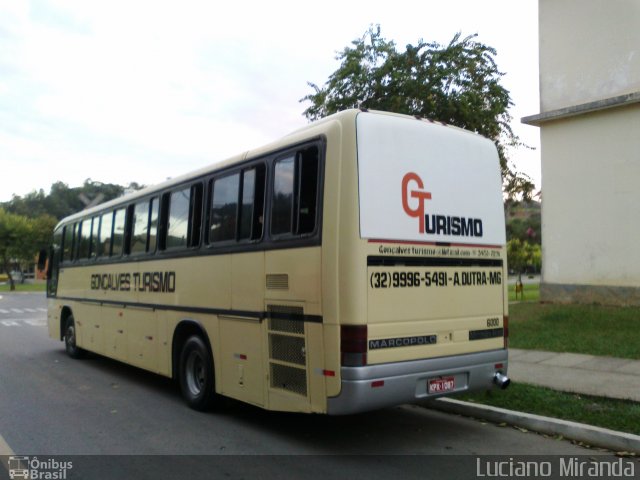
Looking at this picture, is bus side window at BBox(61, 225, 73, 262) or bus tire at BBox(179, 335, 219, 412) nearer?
bus tire at BBox(179, 335, 219, 412)

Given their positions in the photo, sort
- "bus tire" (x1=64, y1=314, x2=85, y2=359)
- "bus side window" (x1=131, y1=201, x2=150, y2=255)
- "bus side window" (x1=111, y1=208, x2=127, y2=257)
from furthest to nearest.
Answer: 1. "bus tire" (x1=64, y1=314, x2=85, y2=359)
2. "bus side window" (x1=111, y1=208, x2=127, y2=257)
3. "bus side window" (x1=131, y1=201, x2=150, y2=255)

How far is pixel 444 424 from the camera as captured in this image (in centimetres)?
713

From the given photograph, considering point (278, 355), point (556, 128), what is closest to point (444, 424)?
point (278, 355)

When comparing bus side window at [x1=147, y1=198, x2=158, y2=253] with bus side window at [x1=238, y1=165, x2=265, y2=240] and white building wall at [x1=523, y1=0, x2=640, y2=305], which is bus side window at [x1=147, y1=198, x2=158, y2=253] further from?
white building wall at [x1=523, y1=0, x2=640, y2=305]

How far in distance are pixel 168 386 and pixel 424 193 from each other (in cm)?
566

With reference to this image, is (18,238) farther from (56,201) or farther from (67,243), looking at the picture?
(67,243)

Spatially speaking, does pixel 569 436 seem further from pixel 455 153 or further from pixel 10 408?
pixel 10 408

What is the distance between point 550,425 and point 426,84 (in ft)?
27.9

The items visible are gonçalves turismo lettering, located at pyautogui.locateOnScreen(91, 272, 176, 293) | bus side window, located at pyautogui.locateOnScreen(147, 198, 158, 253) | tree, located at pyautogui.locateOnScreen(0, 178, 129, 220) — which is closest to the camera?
gonçalves turismo lettering, located at pyautogui.locateOnScreen(91, 272, 176, 293)

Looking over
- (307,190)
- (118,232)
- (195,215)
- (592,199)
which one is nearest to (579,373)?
(307,190)

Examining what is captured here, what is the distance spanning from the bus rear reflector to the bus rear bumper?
62mm

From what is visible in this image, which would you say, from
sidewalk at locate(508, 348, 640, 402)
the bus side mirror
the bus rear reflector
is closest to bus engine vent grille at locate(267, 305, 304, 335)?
the bus rear reflector

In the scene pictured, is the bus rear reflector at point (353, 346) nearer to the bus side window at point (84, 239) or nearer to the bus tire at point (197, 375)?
the bus tire at point (197, 375)

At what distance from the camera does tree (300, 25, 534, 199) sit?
43.1ft
